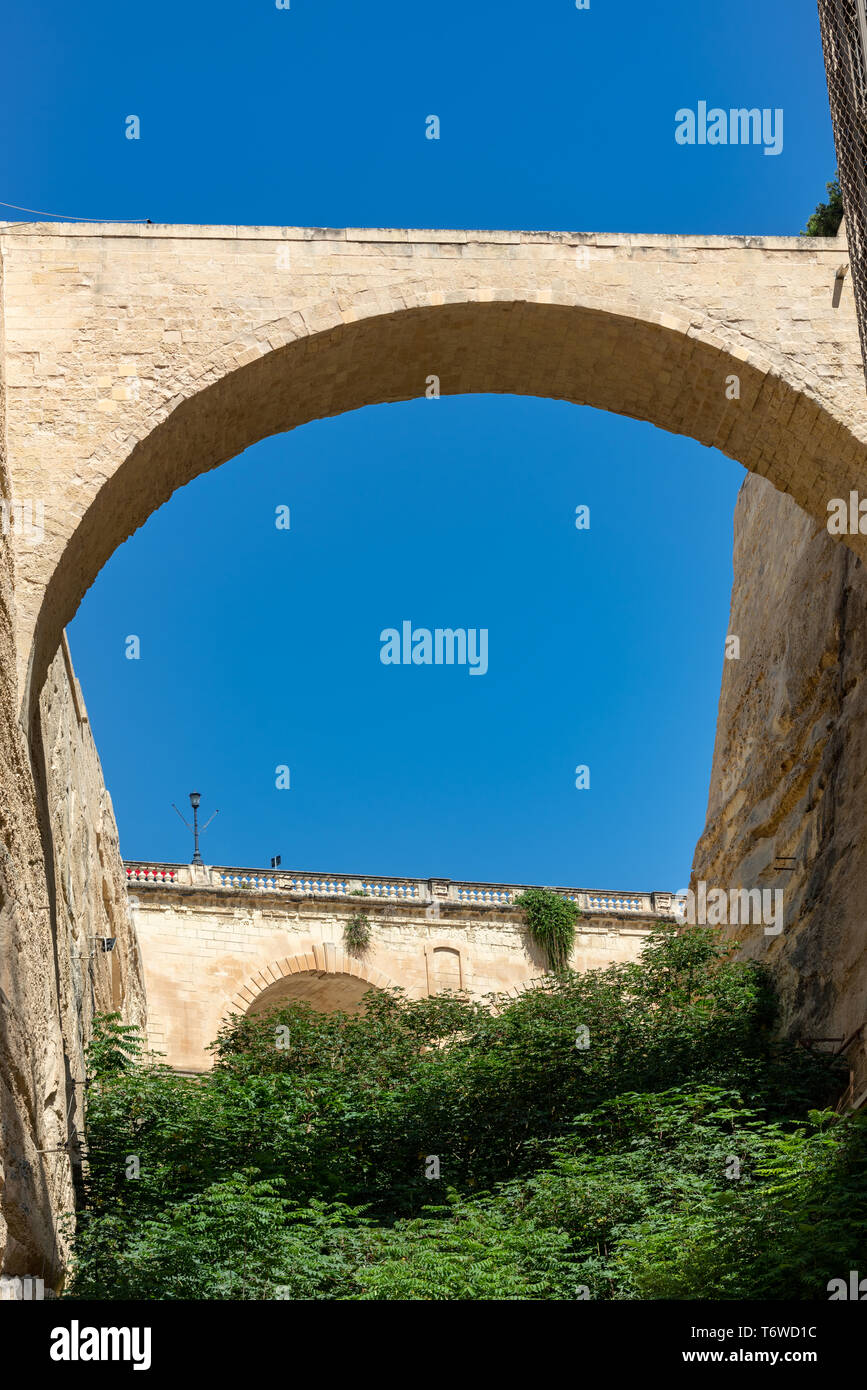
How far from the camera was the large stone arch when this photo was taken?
30.4ft

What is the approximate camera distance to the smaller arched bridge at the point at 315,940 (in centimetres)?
2419

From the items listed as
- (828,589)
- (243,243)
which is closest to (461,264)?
(243,243)

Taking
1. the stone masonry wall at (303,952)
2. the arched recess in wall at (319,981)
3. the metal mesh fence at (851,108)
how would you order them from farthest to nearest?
the arched recess in wall at (319,981), the stone masonry wall at (303,952), the metal mesh fence at (851,108)

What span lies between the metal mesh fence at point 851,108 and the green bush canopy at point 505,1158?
518 cm


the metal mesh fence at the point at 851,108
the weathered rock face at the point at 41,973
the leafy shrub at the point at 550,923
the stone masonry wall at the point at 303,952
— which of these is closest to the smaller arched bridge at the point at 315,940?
the stone masonry wall at the point at 303,952

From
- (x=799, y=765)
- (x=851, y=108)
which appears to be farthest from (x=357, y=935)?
(x=851, y=108)

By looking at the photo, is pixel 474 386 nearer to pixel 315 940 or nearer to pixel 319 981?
pixel 315 940

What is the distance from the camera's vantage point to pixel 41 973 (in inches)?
311

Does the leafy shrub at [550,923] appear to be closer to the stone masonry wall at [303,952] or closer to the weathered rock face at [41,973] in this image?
the stone masonry wall at [303,952]

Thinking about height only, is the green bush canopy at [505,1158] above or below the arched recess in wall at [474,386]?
below

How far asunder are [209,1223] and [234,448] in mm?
5399

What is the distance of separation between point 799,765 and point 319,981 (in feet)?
44.8
